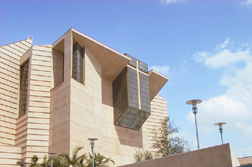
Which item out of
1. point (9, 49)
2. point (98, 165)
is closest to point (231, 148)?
point (98, 165)

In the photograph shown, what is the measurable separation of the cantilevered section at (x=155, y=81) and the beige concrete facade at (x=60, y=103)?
7.61 meters

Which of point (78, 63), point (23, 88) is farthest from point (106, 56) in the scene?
point (23, 88)

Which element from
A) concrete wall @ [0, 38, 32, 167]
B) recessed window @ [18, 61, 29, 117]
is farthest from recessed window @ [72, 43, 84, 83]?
concrete wall @ [0, 38, 32, 167]

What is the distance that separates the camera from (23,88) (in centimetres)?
4100

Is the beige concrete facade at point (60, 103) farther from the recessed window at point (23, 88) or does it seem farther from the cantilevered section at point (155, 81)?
the cantilevered section at point (155, 81)

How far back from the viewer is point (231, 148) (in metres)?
13.3

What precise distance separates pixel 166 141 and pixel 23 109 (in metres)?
18.4

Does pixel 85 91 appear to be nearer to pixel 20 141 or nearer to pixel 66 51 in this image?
pixel 66 51

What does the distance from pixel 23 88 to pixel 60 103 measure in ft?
25.7

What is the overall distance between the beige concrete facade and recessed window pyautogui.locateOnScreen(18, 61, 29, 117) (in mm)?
485

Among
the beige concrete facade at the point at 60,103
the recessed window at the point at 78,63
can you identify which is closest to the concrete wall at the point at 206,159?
the beige concrete facade at the point at 60,103

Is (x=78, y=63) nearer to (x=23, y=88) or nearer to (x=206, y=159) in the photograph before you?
(x=23, y=88)

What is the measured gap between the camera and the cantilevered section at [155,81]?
50203 mm

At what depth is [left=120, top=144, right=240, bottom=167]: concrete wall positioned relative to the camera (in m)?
13.2
